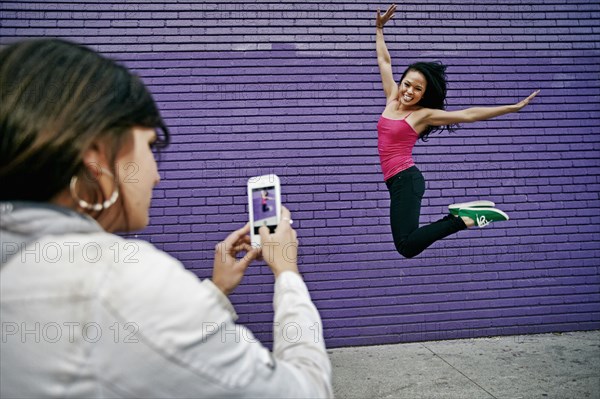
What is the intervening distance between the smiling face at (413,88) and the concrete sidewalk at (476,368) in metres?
2.47

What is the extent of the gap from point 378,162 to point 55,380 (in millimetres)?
4619

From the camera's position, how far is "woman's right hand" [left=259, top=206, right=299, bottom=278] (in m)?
1.08

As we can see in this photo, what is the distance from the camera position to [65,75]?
792 mm

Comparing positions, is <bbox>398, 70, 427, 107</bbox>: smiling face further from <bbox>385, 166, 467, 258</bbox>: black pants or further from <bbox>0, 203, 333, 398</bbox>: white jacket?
<bbox>0, 203, 333, 398</bbox>: white jacket

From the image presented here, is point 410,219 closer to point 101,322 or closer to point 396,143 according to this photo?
point 396,143

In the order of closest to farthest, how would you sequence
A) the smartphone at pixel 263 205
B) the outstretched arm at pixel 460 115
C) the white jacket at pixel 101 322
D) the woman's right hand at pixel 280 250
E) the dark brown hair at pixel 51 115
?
the white jacket at pixel 101 322 < the dark brown hair at pixel 51 115 < the woman's right hand at pixel 280 250 < the smartphone at pixel 263 205 < the outstretched arm at pixel 460 115

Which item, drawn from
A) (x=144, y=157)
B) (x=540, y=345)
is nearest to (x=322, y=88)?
(x=540, y=345)

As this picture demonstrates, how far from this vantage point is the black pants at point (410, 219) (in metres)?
3.62

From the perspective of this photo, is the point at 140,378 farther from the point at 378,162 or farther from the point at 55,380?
the point at 378,162

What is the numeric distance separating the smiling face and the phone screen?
7.68ft

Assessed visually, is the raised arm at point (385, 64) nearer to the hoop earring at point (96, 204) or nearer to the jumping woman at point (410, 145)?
the jumping woman at point (410, 145)

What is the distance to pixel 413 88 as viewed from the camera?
3.64 metres

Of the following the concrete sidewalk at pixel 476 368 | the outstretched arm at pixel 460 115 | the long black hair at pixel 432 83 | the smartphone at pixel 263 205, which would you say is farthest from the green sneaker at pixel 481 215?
the smartphone at pixel 263 205

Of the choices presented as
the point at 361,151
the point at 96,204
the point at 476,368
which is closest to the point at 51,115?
the point at 96,204
